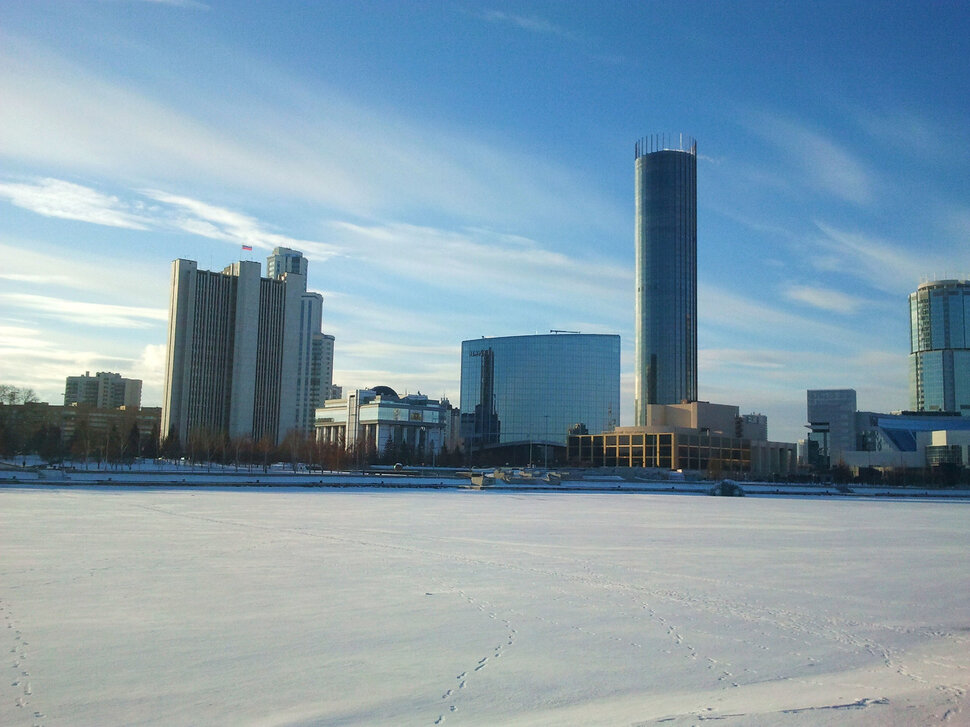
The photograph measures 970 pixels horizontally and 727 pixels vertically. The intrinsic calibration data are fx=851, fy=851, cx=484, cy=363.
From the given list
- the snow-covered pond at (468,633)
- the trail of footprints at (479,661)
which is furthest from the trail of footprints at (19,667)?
the trail of footprints at (479,661)

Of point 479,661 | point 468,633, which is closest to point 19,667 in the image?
point 479,661

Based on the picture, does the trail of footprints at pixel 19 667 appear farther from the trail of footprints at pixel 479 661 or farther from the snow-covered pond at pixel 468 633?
the trail of footprints at pixel 479 661

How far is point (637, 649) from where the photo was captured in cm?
1272

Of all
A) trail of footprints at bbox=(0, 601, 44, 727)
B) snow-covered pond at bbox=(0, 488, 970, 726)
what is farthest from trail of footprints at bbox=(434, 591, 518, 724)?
trail of footprints at bbox=(0, 601, 44, 727)

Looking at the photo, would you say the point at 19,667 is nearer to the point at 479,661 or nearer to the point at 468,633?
the point at 479,661

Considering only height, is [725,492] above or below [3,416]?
below

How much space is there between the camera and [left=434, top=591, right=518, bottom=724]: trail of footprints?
392 inches

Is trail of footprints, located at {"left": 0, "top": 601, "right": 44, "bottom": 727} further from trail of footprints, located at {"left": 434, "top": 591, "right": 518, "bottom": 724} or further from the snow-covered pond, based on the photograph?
trail of footprints, located at {"left": 434, "top": 591, "right": 518, "bottom": 724}

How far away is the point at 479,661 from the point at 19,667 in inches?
233

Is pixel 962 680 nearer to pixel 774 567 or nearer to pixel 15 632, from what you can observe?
pixel 774 567

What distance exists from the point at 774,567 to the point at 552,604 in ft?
30.6

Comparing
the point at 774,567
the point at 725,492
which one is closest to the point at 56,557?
the point at 774,567

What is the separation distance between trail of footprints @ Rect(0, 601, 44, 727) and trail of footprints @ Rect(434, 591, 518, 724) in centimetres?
436

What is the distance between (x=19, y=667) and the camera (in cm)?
1080
